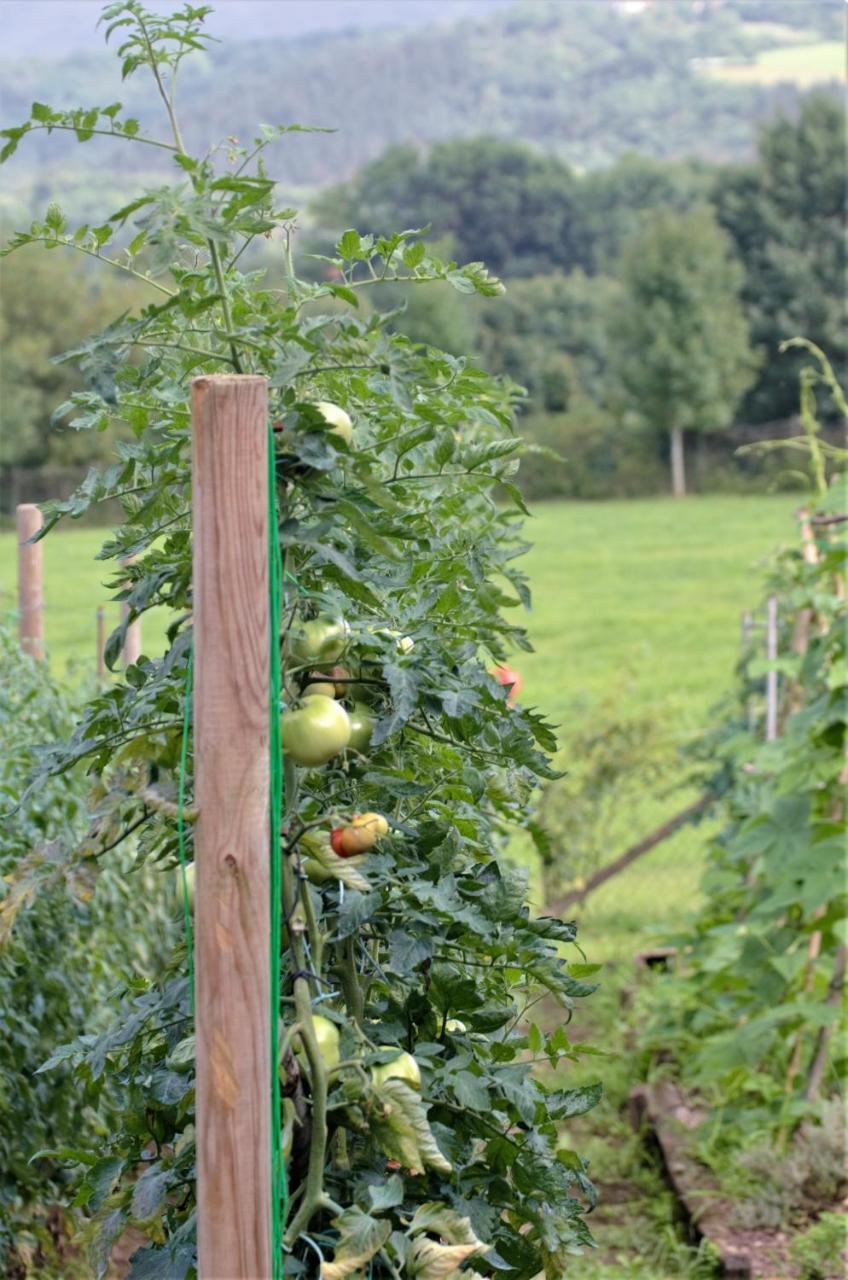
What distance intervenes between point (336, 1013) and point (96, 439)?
108 feet

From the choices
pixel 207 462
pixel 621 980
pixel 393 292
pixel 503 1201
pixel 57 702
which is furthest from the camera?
pixel 393 292

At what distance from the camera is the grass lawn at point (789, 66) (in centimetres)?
9006

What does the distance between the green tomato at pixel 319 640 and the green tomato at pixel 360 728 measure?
0.35 feet

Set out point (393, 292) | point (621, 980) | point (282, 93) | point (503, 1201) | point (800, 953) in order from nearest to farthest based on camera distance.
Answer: point (503, 1201), point (800, 953), point (621, 980), point (393, 292), point (282, 93)

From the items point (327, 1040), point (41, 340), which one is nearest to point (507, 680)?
point (327, 1040)

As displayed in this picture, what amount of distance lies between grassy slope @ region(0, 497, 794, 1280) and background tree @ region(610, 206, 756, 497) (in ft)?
10.6

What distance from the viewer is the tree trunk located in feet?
111

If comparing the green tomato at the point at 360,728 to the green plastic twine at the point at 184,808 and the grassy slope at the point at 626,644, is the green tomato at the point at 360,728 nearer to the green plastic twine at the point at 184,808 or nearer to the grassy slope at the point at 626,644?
the green plastic twine at the point at 184,808

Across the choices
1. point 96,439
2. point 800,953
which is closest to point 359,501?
point 800,953

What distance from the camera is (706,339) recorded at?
35.7 m

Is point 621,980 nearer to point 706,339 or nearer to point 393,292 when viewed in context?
point 706,339

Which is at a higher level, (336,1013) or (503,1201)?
(336,1013)

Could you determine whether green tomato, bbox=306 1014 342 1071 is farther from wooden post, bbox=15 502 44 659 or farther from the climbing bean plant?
wooden post, bbox=15 502 44 659

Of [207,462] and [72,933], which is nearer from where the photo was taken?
[207,462]
